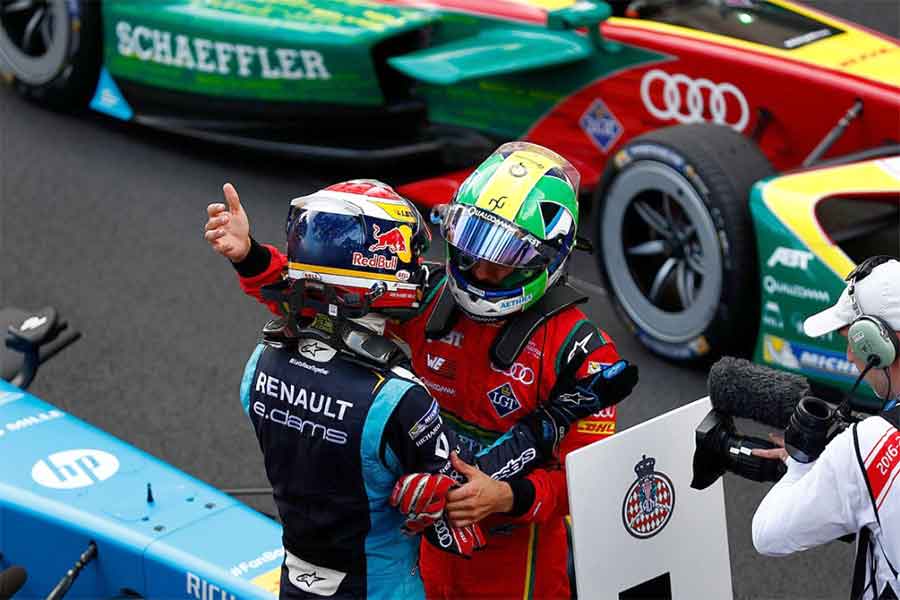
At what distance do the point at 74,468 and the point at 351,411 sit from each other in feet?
5.07

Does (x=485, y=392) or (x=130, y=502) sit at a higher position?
(x=485, y=392)

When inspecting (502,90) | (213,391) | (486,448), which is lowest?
(213,391)

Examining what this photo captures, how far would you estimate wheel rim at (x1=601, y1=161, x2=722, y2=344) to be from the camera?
4914 millimetres

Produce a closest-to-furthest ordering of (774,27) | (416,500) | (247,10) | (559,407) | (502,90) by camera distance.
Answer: (416,500), (559,407), (774,27), (502,90), (247,10)

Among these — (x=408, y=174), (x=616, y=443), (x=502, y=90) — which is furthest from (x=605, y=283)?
(x=616, y=443)

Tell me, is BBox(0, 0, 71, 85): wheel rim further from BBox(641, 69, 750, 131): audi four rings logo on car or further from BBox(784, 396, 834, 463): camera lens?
BBox(784, 396, 834, 463): camera lens

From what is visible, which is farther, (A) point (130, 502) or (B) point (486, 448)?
(A) point (130, 502)

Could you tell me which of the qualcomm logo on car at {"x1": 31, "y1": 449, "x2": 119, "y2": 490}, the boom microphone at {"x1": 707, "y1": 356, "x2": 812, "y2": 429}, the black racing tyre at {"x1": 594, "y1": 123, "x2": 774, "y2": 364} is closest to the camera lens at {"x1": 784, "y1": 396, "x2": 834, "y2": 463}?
the boom microphone at {"x1": 707, "y1": 356, "x2": 812, "y2": 429}

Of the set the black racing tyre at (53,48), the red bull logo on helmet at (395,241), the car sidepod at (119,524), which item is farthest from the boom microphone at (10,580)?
the black racing tyre at (53,48)

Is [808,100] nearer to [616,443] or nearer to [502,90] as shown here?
[502,90]

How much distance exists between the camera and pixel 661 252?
5.16 metres

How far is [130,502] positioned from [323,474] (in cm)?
123

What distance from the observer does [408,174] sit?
6836 millimetres

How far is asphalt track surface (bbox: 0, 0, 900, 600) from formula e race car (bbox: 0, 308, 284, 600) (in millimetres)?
883
